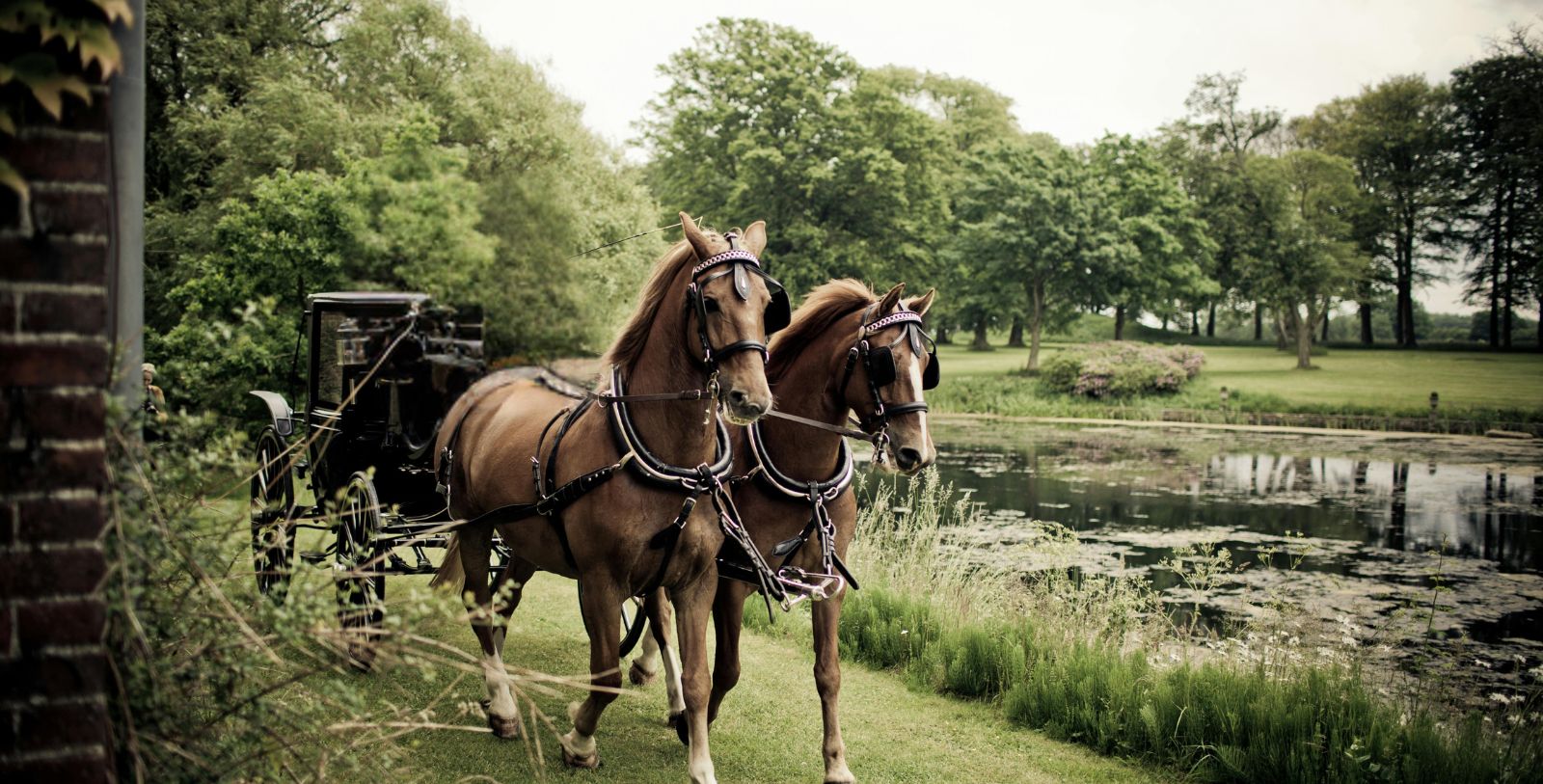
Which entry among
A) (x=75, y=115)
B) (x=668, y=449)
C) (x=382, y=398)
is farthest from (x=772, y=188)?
(x=75, y=115)

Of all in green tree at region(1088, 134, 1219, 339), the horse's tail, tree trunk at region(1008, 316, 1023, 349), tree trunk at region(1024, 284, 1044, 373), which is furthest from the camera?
tree trunk at region(1008, 316, 1023, 349)

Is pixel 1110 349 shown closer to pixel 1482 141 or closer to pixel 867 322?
pixel 1482 141

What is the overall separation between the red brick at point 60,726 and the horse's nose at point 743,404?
2341 mm

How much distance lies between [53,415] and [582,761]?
354 cm

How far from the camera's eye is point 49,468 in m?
1.92

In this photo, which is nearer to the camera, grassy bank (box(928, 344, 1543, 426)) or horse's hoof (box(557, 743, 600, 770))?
horse's hoof (box(557, 743, 600, 770))

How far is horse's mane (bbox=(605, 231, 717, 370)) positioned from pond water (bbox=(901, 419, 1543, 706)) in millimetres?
4577

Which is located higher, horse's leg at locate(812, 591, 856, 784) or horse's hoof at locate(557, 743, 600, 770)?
horse's leg at locate(812, 591, 856, 784)

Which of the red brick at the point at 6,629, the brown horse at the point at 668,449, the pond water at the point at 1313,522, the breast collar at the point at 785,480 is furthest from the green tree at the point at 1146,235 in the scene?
the red brick at the point at 6,629

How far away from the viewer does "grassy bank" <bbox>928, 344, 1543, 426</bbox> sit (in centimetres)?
2822

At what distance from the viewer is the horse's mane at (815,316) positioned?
5.15 meters

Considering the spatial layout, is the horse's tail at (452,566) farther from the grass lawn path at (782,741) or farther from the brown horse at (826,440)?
the brown horse at (826,440)

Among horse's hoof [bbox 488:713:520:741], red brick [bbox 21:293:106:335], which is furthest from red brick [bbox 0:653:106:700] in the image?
horse's hoof [bbox 488:713:520:741]

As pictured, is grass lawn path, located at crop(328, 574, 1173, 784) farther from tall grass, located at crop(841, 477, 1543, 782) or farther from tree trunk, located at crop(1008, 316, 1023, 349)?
tree trunk, located at crop(1008, 316, 1023, 349)
